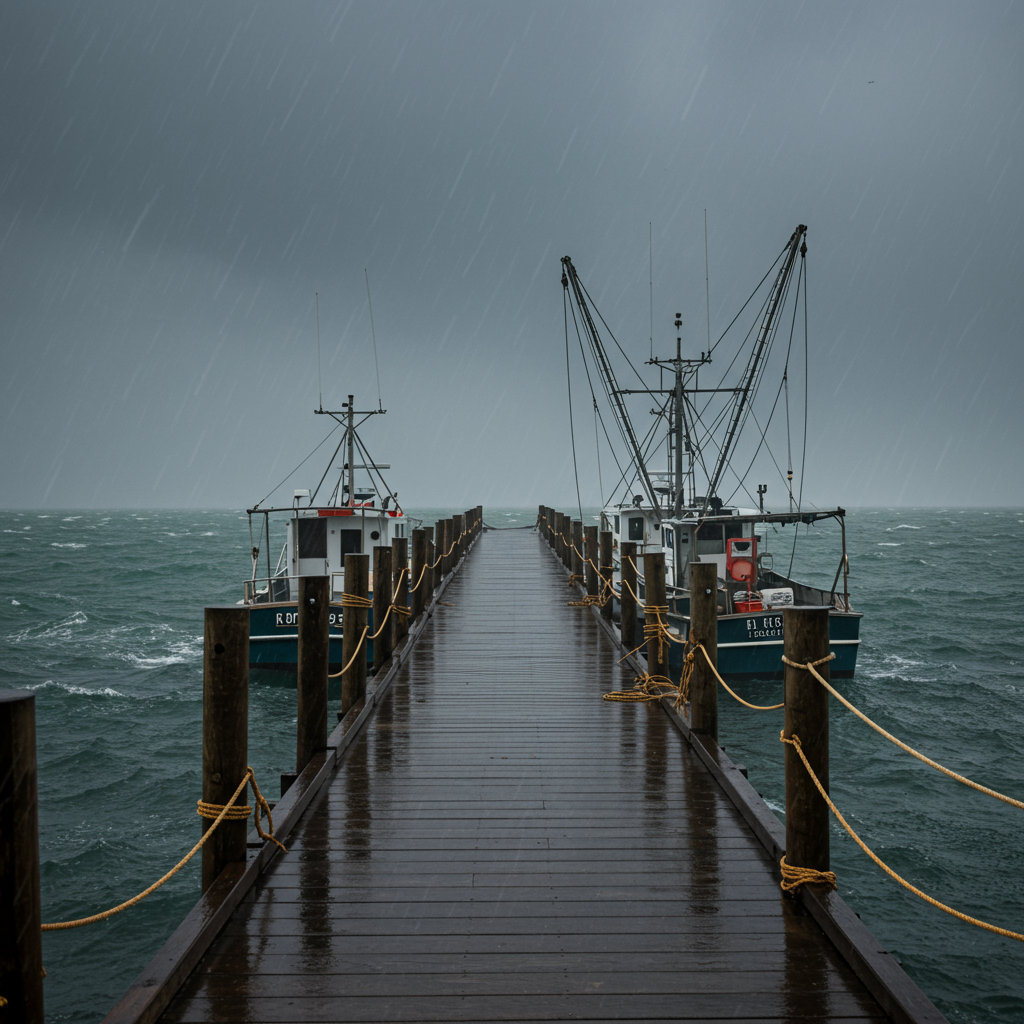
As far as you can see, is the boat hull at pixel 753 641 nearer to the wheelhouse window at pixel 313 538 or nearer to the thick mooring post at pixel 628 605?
the thick mooring post at pixel 628 605

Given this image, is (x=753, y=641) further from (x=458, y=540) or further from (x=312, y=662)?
(x=312, y=662)

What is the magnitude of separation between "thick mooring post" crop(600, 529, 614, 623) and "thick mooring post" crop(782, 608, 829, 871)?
8215 millimetres

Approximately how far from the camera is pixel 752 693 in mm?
16688

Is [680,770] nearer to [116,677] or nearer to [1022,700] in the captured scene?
[1022,700]

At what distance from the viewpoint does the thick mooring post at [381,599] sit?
29.2 feet

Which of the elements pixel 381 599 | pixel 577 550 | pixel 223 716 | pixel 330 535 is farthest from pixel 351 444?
pixel 223 716

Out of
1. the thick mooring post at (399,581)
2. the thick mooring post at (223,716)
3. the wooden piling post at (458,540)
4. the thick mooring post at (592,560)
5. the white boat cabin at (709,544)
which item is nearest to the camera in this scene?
the thick mooring post at (223,716)

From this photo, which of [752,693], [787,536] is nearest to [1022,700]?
[752,693]

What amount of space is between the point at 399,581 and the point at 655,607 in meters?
3.68

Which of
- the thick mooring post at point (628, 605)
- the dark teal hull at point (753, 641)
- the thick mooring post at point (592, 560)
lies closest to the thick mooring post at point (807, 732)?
the thick mooring post at point (628, 605)

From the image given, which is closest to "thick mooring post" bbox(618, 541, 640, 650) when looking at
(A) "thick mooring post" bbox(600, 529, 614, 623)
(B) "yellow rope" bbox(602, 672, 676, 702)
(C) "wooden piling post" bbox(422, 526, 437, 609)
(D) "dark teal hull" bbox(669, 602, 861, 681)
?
(B) "yellow rope" bbox(602, 672, 676, 702)

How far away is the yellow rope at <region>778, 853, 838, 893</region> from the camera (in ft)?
12.0

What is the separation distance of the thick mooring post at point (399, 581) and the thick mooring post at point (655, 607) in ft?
10.6

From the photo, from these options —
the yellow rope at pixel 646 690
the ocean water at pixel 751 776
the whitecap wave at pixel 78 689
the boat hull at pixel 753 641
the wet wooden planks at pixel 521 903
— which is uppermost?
the yellow rope at pixel 646 690
